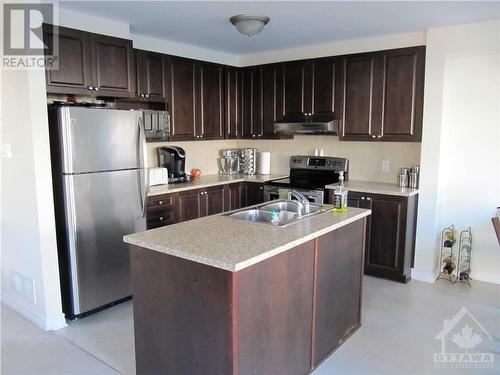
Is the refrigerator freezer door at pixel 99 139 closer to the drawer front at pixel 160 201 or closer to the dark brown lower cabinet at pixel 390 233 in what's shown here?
the drawer front at pixel 160 201

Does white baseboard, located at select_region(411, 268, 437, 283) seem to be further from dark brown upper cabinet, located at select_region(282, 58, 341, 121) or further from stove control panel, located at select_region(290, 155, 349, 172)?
dark brown upper cabinet, located at select_region(282, 58, 341, 121)

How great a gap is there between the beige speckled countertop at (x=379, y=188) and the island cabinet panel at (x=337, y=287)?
3.91 ft

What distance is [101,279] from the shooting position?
3.37m

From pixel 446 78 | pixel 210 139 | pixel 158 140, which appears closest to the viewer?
pixel 446 78

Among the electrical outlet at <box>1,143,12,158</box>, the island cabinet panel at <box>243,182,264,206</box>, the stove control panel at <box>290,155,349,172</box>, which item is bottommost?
the island cabinet panel at <box>243,182,264,206</box>

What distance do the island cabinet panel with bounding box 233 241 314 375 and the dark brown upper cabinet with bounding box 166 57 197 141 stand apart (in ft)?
8.62

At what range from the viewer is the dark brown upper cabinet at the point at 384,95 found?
3.97 metres

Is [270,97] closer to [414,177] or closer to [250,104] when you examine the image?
[250,104]

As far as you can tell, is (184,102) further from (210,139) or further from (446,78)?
(446,78)

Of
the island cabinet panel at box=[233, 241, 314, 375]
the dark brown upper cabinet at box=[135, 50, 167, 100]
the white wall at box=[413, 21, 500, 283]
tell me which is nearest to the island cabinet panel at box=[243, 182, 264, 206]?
the dark brown upper cabinet at box=[135, 50, 167, 100]

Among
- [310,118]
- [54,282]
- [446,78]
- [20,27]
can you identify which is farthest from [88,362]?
[446,78]

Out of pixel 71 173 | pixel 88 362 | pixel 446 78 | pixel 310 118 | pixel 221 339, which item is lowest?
pixel 88 362

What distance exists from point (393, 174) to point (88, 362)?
342cm

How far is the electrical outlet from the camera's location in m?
3.15
